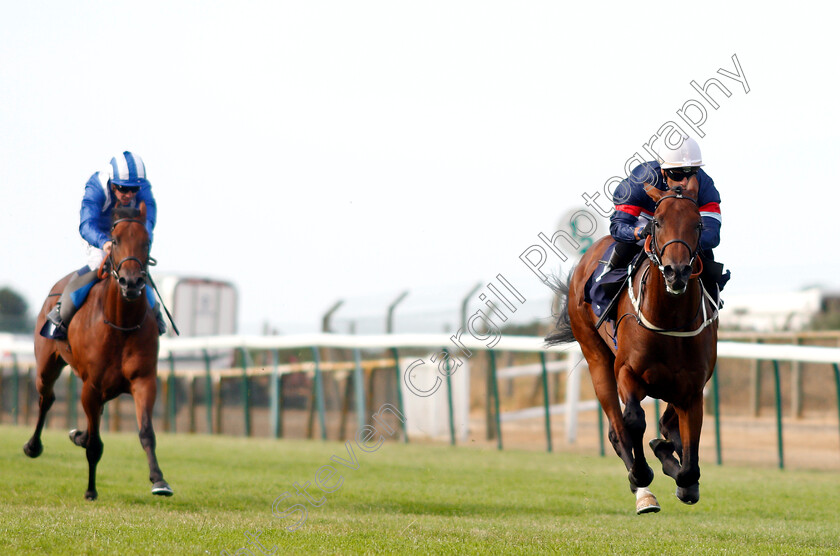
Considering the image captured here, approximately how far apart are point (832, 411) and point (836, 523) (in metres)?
13.6

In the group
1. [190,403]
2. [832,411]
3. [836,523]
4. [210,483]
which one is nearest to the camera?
[836,523]

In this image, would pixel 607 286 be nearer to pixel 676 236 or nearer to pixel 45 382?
pixel 676 236

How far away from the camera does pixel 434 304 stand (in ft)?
52.3

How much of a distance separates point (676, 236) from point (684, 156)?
0.86 m

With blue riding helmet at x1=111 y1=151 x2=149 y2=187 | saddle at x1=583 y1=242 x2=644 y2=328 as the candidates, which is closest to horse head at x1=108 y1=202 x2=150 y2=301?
blue riding helmet at x1=111 y1=151 x2=149 y2=187

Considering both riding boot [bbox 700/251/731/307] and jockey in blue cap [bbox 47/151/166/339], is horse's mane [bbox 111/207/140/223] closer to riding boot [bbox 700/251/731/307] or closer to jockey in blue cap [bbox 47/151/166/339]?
jockey in blue cap [bbox 47/151/166/339]

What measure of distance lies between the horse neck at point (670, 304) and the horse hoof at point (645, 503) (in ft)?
3.46

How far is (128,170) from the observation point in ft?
25.6

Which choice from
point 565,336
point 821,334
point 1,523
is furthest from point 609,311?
point 821,334

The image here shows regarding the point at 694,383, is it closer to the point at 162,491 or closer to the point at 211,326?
the point at 162,491

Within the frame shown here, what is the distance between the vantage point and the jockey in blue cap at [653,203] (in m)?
6.06

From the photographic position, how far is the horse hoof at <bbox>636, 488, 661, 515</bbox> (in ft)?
19.6

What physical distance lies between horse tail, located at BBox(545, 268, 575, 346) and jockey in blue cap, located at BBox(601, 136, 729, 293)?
126cm

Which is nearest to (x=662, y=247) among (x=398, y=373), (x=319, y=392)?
(x=398, y=373)
